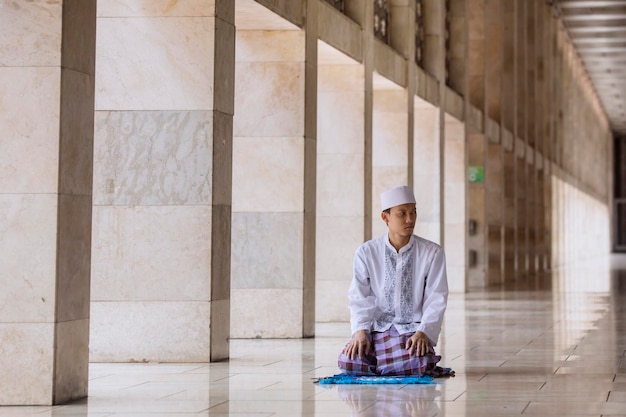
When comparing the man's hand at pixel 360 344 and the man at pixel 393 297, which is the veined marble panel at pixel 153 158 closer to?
the man at pixel 393 297

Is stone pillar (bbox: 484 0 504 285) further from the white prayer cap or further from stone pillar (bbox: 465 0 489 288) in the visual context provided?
the white prayer cap

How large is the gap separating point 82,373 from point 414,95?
52.2ft

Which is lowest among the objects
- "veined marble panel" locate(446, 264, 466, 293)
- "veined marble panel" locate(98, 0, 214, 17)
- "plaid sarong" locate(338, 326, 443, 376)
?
"plaid sarong" locate(338, 326, 443, 376)

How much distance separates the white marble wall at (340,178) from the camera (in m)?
20.3

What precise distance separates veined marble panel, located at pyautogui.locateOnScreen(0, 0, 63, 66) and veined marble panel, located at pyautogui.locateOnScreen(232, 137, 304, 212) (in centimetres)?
719

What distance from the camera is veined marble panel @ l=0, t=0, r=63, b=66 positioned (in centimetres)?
973

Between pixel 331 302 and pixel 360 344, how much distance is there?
31.6ft

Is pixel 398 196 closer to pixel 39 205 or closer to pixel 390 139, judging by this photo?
pixel 39 205

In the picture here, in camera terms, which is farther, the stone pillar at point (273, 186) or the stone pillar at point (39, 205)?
the stone pillar at point (273, 186)

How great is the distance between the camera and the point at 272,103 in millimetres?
16844

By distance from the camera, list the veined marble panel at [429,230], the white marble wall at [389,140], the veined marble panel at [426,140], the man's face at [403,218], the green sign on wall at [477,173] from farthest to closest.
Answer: the green sign on wall at [477,173] → the veined marble panel at [429,230] → the veined marble panel at [426,140] → the white marble wall at [389,140] → the man's face at [403,218]

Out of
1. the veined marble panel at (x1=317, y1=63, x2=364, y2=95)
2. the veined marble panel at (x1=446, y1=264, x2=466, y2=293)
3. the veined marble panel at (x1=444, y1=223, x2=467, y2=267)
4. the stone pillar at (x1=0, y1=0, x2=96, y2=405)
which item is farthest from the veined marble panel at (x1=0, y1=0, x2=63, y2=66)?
the veined marble panel at (x1=444, y1=223, x2=467, y2=267)

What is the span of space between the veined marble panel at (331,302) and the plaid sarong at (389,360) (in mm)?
9116

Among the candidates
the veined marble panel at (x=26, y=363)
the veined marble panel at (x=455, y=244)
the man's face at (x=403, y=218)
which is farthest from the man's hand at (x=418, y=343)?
the veined marble panel at (x=455, y=244)
